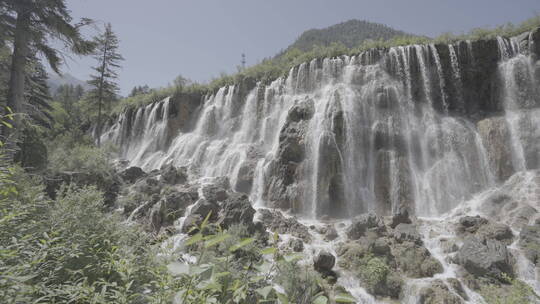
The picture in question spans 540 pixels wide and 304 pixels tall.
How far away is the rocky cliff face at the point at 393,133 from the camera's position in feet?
43.8

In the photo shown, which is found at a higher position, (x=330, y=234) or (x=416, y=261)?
(x=330, y=234)

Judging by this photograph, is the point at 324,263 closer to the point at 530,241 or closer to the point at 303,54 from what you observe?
the point at 530,241

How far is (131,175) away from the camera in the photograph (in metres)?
16.8

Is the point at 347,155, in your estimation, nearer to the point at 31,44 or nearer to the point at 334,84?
the point at 334,84

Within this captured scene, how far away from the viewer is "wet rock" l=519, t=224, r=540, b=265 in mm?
7938

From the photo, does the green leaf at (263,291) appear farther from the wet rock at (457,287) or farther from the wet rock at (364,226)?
the wet rock at (364,226)

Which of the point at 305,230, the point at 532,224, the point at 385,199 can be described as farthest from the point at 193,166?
the point at 532,224

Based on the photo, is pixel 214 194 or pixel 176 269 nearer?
pixel 176 269

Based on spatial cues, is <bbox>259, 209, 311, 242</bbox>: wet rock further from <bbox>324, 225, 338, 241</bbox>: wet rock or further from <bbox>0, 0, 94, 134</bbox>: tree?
<bbox>0, 0, 94, 134</bbox>: tree

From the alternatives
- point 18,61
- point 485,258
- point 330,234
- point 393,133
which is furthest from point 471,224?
point 18,61

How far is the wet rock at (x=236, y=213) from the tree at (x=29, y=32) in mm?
7598

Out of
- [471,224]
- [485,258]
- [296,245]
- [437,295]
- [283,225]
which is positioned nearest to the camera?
[437,295]

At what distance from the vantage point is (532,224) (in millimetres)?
9492

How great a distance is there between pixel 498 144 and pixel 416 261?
9.79m
